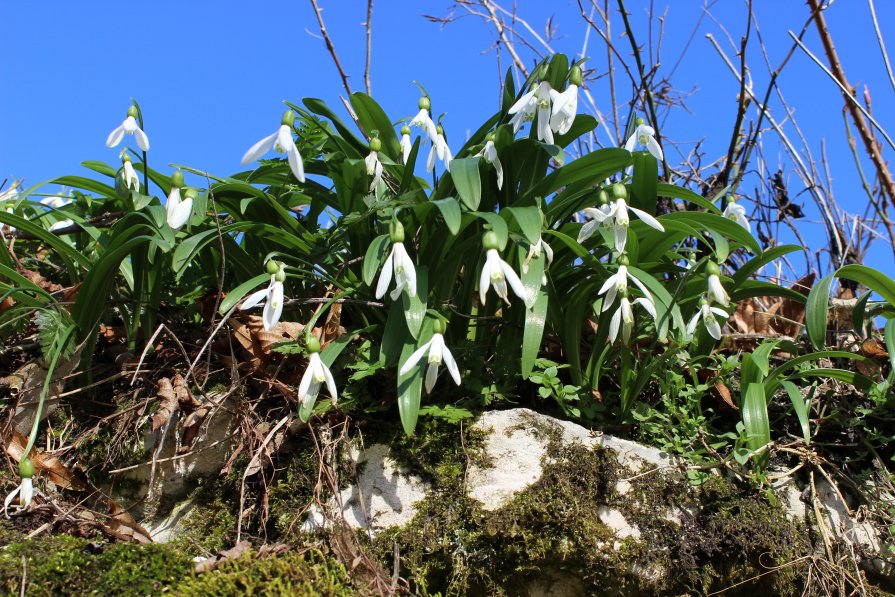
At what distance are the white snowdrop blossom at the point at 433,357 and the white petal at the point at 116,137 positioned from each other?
1.07 meters

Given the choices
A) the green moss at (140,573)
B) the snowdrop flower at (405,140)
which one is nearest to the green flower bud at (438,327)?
the green moss at (140,573)

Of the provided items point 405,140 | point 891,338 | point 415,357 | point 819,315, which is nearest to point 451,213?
point 415,357

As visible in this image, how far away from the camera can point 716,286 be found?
1779 mm

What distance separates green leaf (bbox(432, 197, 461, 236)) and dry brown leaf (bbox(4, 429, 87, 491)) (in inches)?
51.5

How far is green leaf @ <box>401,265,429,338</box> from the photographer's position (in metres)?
1.79

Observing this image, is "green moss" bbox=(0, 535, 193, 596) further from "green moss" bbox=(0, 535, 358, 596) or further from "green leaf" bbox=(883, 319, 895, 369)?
"green leaf" bbox=(883, 319, 895, 369)

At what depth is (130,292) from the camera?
235 centimetres

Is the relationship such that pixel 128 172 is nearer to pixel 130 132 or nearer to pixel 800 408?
pixel 130 132

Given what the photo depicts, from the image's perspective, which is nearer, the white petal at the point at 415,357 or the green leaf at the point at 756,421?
the white petal at the point at 415,357

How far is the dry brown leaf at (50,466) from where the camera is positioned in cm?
206

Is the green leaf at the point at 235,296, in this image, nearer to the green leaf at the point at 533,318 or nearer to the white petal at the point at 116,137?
the white petal at the point at 116,137

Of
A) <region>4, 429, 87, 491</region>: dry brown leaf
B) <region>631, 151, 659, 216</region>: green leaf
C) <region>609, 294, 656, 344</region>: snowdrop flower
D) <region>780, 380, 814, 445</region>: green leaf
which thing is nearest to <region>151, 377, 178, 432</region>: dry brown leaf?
<region>4, 429, 87, 491</region>: dry brown leaf

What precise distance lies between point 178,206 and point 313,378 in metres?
0.56

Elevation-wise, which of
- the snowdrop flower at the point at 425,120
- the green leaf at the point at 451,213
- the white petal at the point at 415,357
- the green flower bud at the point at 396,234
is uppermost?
the snowdrop flower at the point at 425,120
